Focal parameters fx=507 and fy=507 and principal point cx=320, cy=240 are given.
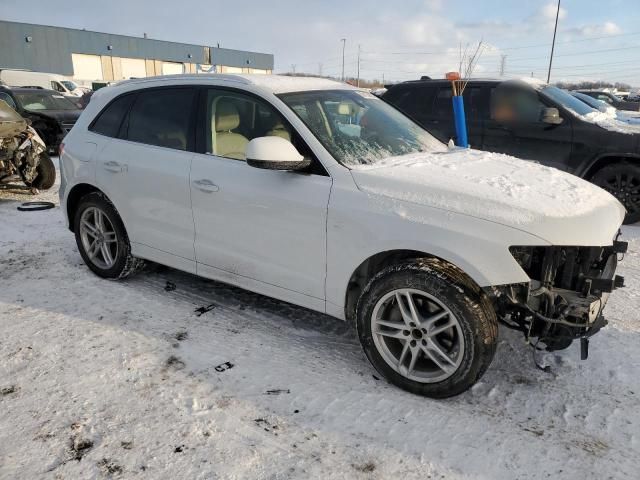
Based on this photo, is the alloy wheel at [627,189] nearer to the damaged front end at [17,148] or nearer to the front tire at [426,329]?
the front tire at [426,329]

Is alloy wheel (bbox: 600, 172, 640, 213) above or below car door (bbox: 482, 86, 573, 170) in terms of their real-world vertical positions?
below

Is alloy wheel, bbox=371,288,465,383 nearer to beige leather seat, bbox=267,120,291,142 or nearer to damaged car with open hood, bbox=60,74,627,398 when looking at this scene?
damaged car with open hood, bbox=60,74,627,398

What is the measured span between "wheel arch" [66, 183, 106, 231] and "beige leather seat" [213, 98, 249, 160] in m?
1.43

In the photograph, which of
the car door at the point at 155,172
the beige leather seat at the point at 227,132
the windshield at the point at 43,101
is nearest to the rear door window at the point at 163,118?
the car door at the point at 155,172

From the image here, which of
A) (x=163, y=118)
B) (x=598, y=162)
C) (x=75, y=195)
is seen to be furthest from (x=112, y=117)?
(x=598, y=162)

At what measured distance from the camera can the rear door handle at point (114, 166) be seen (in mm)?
4180

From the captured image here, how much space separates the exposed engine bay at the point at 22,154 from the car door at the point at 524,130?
7066 millimetres

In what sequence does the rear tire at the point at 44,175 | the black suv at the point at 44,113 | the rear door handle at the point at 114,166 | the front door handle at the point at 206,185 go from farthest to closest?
the black suv at the point at 44,113
the rear tire at the point at 44,175
the rear door handle at the point at 114,166
the front door handle at the point at 206,185

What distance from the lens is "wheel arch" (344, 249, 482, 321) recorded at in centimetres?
272

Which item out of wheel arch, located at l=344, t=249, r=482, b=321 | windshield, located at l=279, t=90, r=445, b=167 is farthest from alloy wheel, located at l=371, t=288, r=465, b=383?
windshield, located at l=279, t=90, r=445, b=167

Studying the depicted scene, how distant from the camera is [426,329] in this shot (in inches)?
112

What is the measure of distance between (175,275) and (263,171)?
6.31 feet

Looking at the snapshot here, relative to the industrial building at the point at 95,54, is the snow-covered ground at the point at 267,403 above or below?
below

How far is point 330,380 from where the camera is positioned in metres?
3.09
